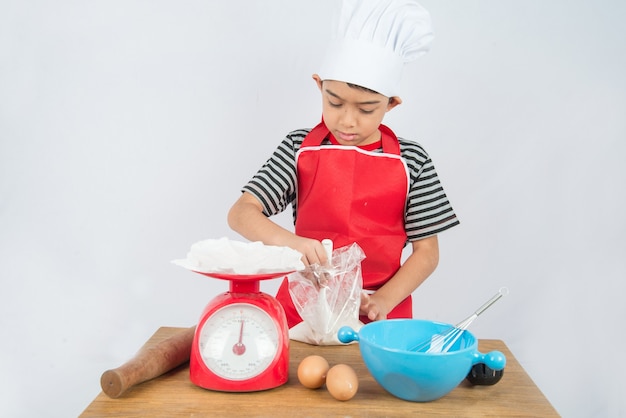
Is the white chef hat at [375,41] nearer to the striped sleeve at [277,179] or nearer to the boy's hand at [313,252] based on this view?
the striped sleeve at [277,179]

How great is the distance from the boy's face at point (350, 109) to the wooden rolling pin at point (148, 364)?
1.61 ft

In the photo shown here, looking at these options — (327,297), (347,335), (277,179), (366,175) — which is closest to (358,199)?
(366,175)

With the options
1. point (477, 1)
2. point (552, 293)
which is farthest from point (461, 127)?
point (552, 293)

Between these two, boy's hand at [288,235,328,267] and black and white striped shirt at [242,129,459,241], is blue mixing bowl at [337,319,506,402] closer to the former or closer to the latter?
boy's hand at [288,235,328,267]

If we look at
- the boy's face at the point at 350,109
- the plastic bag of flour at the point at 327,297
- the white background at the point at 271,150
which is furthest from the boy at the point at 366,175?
the white background at the point at 271,150

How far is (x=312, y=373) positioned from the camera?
1062 mm

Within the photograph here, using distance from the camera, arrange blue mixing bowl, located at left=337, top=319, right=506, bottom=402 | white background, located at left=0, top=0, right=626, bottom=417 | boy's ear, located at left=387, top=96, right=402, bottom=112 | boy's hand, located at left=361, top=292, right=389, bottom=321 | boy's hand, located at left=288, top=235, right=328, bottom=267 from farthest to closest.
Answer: white background, located at left=0, top=0, right=626, bottom=417, boy's ear, located at left=387, top=96, right=402, bottom=112, boy's hand, located at left=361, top=292, right=389, bottom=321, boy's hand, located at left=288, top=235, right=328, bottom=267, blue mixing bowl, located at left=337, top=319, right=506, bottom=402

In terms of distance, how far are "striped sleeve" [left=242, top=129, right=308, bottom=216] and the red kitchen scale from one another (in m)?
0.44

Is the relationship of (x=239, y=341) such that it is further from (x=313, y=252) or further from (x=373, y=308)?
(x=373, y=308)

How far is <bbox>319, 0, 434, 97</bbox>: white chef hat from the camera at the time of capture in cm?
145

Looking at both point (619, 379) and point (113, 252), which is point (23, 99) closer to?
point (113, 252)

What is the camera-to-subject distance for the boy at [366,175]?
4.78ft

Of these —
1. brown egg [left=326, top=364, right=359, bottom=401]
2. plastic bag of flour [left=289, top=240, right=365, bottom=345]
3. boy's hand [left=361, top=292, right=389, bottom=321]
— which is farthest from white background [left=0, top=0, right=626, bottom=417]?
brown egg [left=326, top=364, right=359, bottom=401]

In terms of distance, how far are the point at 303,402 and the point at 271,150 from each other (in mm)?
1116
